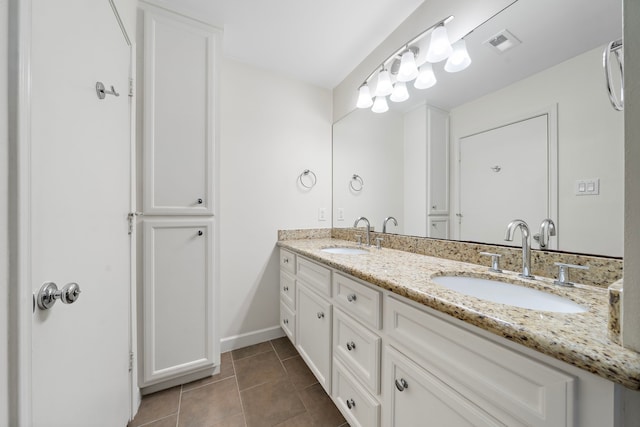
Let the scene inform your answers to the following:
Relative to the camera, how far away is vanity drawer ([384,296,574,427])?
0.45 metres

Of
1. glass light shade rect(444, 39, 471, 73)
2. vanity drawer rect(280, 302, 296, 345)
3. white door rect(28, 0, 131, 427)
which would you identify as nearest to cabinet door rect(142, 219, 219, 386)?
white door rect(28, 0, 131, 427)

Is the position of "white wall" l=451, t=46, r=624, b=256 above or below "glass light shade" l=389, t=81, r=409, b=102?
below

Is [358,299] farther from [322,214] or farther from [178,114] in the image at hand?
[178,114]

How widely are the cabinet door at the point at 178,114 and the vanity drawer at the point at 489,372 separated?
1347 mm

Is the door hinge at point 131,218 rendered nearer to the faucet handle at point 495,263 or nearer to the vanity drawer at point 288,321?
the vanity drawer at point 288,321

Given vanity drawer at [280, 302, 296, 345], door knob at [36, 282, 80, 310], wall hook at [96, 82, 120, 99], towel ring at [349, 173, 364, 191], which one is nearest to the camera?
door knob at [36, 282, 80, 310]

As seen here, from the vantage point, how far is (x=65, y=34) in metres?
0.66

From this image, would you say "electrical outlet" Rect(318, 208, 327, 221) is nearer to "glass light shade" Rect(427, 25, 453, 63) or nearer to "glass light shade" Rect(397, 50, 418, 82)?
"glass light shade" Rect(397, 50, 418, 82)

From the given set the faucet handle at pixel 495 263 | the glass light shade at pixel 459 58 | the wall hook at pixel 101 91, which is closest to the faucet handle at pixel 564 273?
the faucet handle at pixel 495 263

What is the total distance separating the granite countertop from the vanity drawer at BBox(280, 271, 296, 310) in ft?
2.75

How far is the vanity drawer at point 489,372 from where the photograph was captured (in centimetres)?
45

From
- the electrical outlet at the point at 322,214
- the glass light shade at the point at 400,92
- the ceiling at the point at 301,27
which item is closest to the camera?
the ceiling at the point at 301,27

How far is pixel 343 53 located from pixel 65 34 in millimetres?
1659

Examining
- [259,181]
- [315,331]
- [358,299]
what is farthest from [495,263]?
[259,181]
